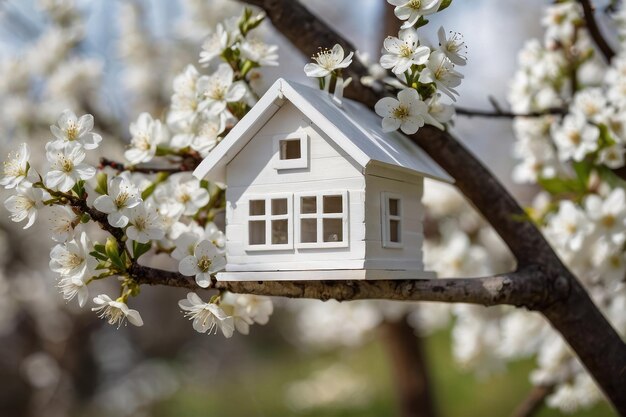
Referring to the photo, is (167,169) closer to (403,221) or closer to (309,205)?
(309,205)

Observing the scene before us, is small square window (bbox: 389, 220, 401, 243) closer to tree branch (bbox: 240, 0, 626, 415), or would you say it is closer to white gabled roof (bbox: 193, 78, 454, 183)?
white gabled roof (bbox: 193, 78, 454, 183)

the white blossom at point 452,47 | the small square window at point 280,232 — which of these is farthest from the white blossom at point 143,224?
the white blossom at point 452,47

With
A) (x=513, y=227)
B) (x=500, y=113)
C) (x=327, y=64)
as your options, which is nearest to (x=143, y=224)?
(x=327, y=64)

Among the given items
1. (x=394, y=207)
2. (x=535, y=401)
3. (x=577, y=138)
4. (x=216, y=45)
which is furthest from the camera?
(x=535, y=401)

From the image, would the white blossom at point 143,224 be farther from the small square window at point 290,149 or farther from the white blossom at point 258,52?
the white blossom at point 258,52

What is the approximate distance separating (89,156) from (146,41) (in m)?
0.69

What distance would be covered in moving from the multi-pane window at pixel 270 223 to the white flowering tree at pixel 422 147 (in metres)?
0.08

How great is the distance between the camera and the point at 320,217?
4.31ft

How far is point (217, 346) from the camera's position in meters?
8.62

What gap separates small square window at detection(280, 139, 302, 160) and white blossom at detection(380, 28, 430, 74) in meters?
0.24

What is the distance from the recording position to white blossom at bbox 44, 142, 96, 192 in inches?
48.4

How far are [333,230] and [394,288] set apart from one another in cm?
17

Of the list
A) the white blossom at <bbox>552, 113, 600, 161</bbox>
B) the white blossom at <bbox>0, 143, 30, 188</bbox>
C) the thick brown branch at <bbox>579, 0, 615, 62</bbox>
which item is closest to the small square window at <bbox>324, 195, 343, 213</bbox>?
the white blossom at <bbox>0, 143, 30, 188</bbox>

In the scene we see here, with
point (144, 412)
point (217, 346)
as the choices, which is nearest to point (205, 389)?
point (217, 346)
